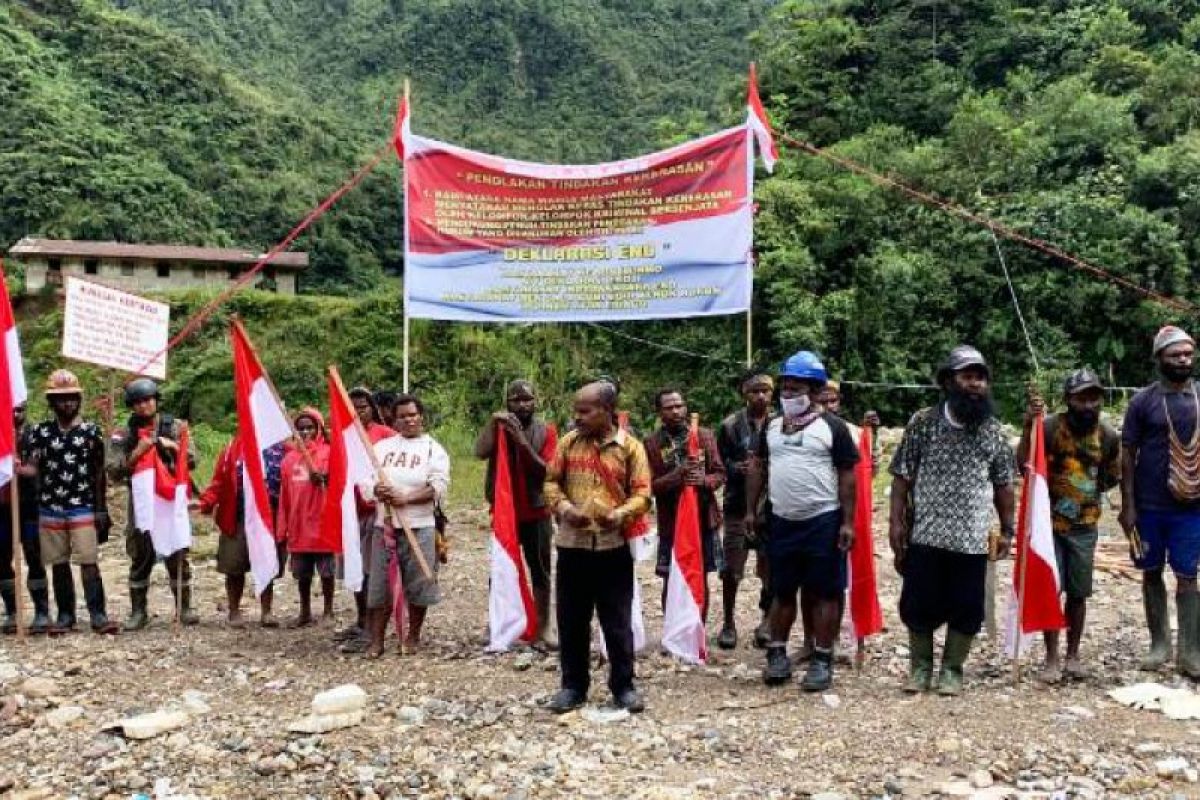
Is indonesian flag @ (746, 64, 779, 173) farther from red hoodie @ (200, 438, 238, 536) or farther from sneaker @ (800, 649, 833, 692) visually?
red hoodie @ (200, 438, 238, 536)

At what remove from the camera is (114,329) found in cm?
883

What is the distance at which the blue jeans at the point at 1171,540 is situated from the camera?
5.52m

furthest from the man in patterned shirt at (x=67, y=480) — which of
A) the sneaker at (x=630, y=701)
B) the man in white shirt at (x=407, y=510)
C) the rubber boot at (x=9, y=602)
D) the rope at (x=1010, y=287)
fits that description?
the rope at (x=1010, y=287)

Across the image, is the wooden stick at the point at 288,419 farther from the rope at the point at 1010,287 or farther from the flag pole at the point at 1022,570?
the rope at the point at 1010,287

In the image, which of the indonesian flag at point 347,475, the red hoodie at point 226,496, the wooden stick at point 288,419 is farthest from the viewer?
the red hoodie at point 226,496

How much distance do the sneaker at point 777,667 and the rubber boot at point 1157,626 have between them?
6.67 feet

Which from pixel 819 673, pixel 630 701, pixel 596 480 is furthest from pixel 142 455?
pixel 819 673

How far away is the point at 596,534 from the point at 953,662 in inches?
80.1

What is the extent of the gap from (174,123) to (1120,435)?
48003mm

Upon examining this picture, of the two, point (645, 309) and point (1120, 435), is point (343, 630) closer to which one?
point (645, 309)

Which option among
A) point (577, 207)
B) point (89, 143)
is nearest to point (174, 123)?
point (89, 143)

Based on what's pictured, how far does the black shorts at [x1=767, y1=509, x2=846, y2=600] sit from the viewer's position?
535cm

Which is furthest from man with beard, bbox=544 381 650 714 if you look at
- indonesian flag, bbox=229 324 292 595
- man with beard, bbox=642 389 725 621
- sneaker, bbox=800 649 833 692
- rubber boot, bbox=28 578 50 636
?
rubber boot, bbox=28 578 50 636

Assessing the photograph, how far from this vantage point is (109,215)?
36375 mm
